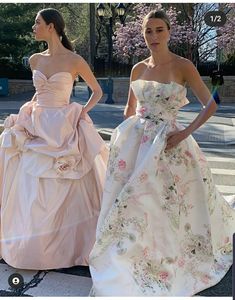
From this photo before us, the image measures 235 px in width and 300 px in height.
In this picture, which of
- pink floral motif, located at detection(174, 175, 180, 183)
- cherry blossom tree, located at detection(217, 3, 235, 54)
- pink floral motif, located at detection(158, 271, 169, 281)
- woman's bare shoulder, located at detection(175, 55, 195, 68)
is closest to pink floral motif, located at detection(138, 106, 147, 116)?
woman's bare shoulder, located at detection(175, 55, 195, 68)

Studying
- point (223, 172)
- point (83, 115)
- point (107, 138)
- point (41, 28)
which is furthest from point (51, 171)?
point (107, 138)

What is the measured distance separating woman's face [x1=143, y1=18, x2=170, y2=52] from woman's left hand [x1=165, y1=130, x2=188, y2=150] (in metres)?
0.53

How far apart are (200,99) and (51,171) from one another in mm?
1076

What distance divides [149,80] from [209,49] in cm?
1501

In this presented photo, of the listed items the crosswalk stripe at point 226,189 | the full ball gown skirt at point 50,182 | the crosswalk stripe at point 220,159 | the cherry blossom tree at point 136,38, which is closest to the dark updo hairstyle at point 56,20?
the full ball gown skirt at point 50,182

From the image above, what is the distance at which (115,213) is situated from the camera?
2.70 meters

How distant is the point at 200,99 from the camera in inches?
111

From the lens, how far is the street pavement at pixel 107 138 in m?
2.77

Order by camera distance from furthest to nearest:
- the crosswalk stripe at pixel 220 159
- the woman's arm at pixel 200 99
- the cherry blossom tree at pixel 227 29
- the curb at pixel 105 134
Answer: the curb at pixel 105 134 < the crosswalk stripe at pixel 220 159 < the cherry blossom tree at pixel 227 29 < the woman's arm at pixel 200 99

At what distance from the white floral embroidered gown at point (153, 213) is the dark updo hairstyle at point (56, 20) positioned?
68cm

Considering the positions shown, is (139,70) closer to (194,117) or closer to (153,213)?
(153,213)

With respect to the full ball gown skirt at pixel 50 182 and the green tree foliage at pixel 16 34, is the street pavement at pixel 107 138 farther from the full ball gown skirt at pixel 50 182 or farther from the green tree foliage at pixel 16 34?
the green tree foliage at pixel 16 34

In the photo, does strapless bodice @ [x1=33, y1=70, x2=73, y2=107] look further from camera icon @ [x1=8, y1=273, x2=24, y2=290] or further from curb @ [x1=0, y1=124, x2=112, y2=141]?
curb @ [x1=0, y1=124, x2=112, y2=141]

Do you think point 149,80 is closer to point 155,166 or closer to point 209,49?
point 155,166
